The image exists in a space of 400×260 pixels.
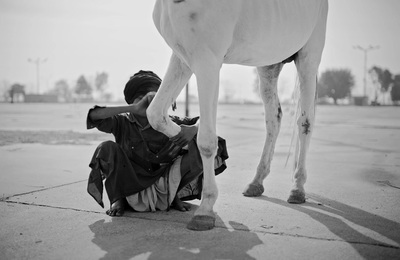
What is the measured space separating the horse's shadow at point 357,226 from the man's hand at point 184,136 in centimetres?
105

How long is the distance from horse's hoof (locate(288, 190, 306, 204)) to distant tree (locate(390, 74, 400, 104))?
87889mm

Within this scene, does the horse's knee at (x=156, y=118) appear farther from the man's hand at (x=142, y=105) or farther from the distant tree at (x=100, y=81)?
the distant tree at (x=100, y=81)

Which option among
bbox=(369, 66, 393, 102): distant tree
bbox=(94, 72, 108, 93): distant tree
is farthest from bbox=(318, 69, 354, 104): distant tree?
bbox=(94, 72, 108, 93): distant tree

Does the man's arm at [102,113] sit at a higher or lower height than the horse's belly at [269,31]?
lower

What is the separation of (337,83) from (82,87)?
59.8 m

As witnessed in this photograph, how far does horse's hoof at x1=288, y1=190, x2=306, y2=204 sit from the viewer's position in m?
3.84

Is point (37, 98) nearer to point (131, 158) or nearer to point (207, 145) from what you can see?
point (131, 158)

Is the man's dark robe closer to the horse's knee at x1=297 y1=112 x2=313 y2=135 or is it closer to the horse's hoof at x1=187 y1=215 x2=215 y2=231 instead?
the horse's hoof at x1=187 y1=215 x2=215 y2=231

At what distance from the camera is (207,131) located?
10.1 ft

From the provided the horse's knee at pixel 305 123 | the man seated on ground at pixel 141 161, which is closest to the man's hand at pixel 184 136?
the man seated on ground at pixel 141 161

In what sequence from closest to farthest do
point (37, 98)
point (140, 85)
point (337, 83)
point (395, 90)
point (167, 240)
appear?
point (167, 240), point (140, 85), point (37, 98), point (395, 90), point (337, 83)

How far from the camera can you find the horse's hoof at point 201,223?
2926mm

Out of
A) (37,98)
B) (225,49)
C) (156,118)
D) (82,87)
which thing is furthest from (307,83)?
(82,87)

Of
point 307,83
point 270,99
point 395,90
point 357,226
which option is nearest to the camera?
point 357,226
